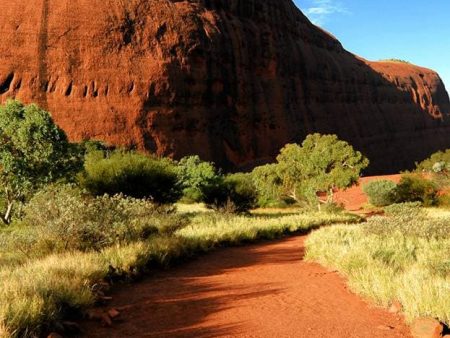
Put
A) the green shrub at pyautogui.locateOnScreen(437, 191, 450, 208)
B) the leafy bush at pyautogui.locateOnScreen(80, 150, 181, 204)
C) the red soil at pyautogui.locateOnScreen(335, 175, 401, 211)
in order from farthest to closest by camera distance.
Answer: the red soil at pyautogui.locateOnScreen(335, 175, 401, 211) < the green shrub at pyautogui.locateOnScreen(437, 191, 450, 208) < the leafy bush at pyautogui.locateOnScreen(80, 150, 181, 204)

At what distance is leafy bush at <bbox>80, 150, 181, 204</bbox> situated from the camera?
22.6 metres

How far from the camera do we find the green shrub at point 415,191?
3475 centimetres

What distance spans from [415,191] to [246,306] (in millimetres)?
31368

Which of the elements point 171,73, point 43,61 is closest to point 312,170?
point 171,73

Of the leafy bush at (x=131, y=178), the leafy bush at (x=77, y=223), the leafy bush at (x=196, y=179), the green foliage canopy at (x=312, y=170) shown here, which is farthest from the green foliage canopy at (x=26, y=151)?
the green foliage canopy at (x=312, y=170)

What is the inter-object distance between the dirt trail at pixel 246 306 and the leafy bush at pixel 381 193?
2623 centimetres

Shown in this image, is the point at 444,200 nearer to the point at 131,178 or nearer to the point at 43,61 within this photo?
the point at 131,178

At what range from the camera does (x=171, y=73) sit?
4278cm

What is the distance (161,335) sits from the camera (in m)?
6.03

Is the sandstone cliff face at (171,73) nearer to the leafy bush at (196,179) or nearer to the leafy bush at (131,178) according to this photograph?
the leafy bush at (196,179)

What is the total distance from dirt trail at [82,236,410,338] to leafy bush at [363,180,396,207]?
26235 millimetres

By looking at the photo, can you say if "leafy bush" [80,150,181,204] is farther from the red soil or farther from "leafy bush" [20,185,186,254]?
the red soil

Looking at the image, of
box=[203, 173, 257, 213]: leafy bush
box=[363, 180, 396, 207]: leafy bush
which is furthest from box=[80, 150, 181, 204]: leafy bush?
box=[363, 180, 396, 207]: leafy bush

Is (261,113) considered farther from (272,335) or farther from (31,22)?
(272,335)
